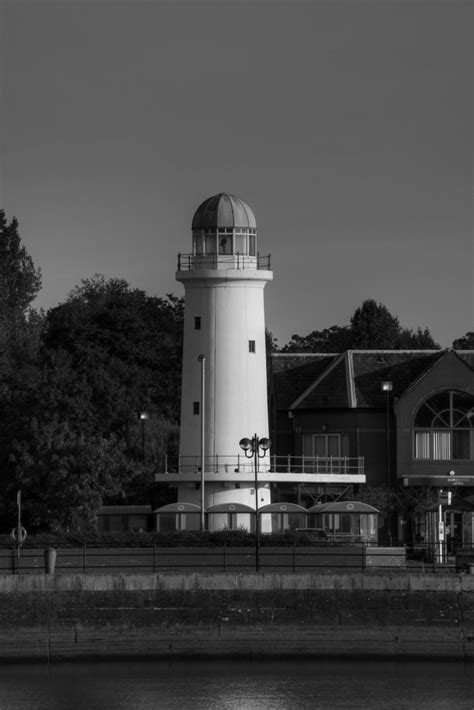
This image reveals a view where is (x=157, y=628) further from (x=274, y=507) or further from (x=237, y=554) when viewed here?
(x=274, y=507)

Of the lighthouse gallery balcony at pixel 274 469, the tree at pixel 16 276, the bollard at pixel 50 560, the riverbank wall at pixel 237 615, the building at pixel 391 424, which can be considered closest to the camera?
the riverbank wall at pixel 237 615

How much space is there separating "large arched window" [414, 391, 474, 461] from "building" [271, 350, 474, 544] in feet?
0.14

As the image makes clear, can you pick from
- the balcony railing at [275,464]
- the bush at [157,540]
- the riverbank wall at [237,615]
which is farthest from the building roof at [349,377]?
the riverbank wall at [237,615]

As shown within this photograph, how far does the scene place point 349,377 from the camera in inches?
3403

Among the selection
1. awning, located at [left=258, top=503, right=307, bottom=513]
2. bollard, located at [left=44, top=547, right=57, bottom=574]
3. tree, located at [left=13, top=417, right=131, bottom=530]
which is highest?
tree, located at [left=13, top=417, right=131, bottom=530]

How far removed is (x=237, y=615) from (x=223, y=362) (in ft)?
81.2

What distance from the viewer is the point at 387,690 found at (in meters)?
52.8

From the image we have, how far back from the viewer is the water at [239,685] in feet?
168

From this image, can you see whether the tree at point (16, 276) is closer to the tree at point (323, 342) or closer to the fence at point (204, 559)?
the tree at point (323, 342)

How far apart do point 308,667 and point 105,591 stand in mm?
6335

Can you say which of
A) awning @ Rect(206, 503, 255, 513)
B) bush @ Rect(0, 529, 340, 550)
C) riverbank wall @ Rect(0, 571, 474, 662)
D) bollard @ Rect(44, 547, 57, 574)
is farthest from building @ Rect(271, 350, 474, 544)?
bollard @ Rect(44, 547, 57, 574)

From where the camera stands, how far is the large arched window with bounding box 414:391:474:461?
8325 cm

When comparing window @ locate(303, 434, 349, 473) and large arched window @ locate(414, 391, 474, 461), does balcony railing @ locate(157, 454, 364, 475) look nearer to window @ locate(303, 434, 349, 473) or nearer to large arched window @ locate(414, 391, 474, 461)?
window @ locate(303, 434, 349, 473)

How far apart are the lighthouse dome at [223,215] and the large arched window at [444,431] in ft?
35.9
